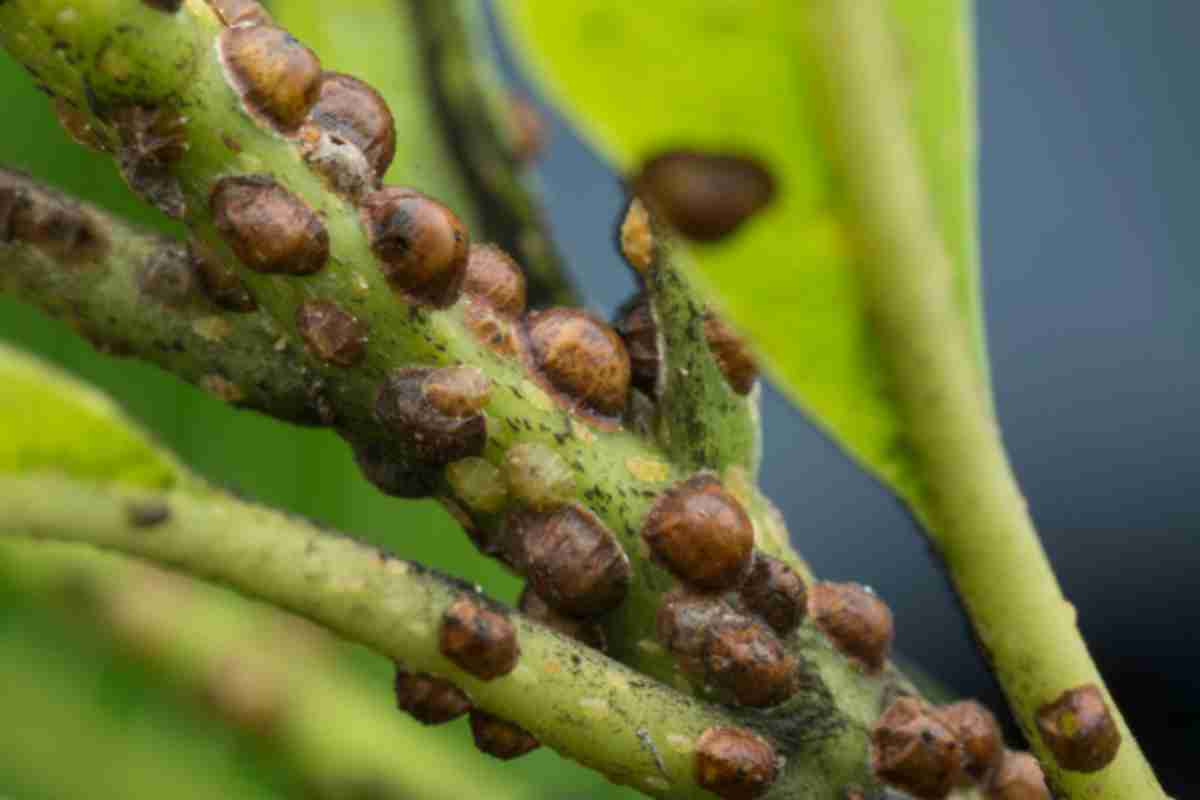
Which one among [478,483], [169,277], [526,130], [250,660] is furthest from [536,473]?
[526,130]

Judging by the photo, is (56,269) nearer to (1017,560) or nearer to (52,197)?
(52,197)

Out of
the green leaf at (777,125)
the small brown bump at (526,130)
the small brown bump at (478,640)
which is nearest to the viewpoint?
the green leaf at (777,125)

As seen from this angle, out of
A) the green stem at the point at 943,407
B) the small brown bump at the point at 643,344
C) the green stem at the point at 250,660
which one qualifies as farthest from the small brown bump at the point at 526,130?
the green stem at the point at 943,407

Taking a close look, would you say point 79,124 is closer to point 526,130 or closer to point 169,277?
point 169,277

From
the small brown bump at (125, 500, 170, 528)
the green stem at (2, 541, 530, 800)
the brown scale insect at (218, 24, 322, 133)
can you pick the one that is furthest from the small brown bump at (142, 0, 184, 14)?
the green stem at (2, 541, 530, 800)

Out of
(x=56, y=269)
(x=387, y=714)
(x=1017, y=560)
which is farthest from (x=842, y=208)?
(x=387, y=714)

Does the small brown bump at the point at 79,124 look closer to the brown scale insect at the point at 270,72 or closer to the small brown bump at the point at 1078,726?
the brown scale insect at the point at 270,72
